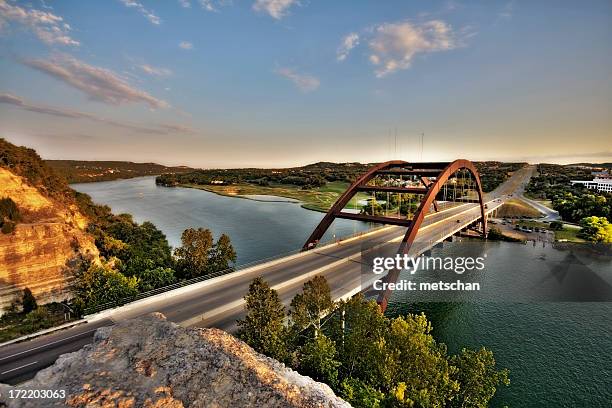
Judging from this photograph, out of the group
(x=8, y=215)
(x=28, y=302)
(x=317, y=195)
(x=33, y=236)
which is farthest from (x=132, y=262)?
(x=317, y=195)

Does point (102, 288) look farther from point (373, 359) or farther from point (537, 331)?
point (537, 331)

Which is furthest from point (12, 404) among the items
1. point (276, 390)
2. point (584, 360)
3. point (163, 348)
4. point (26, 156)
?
point (26, 156)

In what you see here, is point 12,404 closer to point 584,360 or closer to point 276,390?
point 276,390

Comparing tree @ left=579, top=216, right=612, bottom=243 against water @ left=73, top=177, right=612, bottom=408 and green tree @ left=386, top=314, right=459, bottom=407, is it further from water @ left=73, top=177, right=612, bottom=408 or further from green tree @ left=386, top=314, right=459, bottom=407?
green tree @ left=386, top=314, right=459, bottom=407

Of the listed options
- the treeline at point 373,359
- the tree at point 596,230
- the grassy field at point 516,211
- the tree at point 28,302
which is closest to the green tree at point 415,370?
the treeline at point 373,359

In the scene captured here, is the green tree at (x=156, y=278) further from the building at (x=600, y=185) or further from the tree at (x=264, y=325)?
the building at (x=600, y=185)

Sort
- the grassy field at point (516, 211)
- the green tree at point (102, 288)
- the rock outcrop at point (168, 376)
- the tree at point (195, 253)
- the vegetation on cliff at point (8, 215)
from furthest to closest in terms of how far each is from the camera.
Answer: the grassy field at point (516, 211), the tree at point (195, 253), the vegetation on cliff at point (8, 215), the green tree at point (102, 288), the rock outcrop at point (168, 376)
